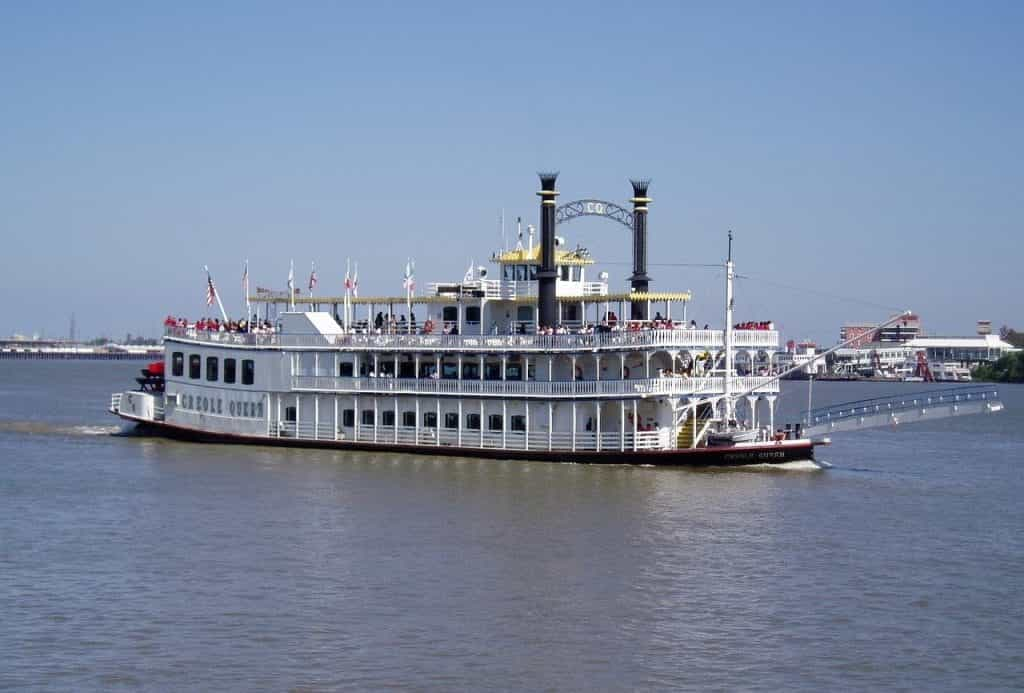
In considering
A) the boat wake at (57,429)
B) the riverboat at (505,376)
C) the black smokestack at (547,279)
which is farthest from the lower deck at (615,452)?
the boat wake at (57,429)

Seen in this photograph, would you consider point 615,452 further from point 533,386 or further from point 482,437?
point 482,437

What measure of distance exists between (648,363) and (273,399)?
16893 mm

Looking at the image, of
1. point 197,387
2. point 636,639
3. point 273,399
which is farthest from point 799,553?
point 197,387

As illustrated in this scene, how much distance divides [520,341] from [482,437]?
4.02m

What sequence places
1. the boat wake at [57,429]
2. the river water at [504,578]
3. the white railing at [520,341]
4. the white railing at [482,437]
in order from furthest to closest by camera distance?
the boat wake at [57,429], the white railing at [482,437], the white railing at [520,341], the river water at [504,578]

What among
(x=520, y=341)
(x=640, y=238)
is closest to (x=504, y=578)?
(x=520, y=341)

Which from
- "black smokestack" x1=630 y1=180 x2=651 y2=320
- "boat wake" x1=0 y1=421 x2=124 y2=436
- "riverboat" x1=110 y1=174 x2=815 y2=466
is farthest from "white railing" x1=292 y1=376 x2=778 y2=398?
"boat wake" x1=0 y1=421 x2=124 y2=436

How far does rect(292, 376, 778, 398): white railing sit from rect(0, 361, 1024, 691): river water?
288 centimetres

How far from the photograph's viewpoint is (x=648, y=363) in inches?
2084

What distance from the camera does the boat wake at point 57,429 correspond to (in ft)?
229

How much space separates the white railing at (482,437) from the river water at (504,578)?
4.07 ft

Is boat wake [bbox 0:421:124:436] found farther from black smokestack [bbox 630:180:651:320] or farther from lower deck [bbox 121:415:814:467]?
black smokestack [bbox 630:180:651:320]

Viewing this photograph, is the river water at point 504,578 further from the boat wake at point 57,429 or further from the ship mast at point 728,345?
the boat wake at point 57,429

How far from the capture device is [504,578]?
33.1m
